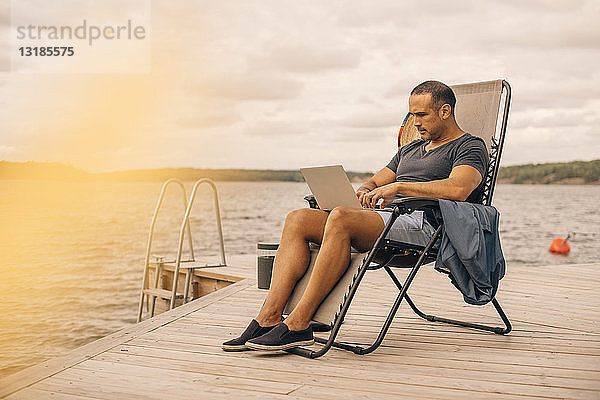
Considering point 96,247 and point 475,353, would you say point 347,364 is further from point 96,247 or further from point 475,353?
point 96,247

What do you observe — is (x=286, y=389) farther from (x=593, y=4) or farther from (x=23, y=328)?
(x=593, y=4)

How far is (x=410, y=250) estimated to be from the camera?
2.69m

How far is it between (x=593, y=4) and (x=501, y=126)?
15.4 m

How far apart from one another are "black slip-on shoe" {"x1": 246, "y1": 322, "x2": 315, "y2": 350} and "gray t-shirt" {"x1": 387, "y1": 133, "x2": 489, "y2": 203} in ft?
3.04

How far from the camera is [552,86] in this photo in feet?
68.9

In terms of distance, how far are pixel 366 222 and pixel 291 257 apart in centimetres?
34

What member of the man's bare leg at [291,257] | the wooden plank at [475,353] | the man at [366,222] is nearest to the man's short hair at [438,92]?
the man at [366,222]

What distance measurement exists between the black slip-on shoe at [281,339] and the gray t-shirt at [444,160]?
3.04 ft

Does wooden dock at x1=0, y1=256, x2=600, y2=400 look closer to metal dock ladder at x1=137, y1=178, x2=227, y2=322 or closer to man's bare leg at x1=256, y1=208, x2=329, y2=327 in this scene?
man's bare leg at x1=256, y1=208, x2=329, y2=327

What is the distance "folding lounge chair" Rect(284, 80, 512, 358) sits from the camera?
2475 millimetres

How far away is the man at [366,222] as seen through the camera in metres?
2.51

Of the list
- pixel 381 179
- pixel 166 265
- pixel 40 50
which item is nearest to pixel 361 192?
pixel 381 179

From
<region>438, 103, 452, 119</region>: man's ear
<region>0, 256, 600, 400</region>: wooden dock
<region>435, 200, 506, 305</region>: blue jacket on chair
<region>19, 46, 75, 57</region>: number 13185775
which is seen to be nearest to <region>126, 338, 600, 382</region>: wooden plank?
<region>0, 256, 600, 400</region>: wooden dock

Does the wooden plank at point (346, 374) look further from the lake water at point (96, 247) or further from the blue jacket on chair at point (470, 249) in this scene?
the lake water at point (96, 247)
